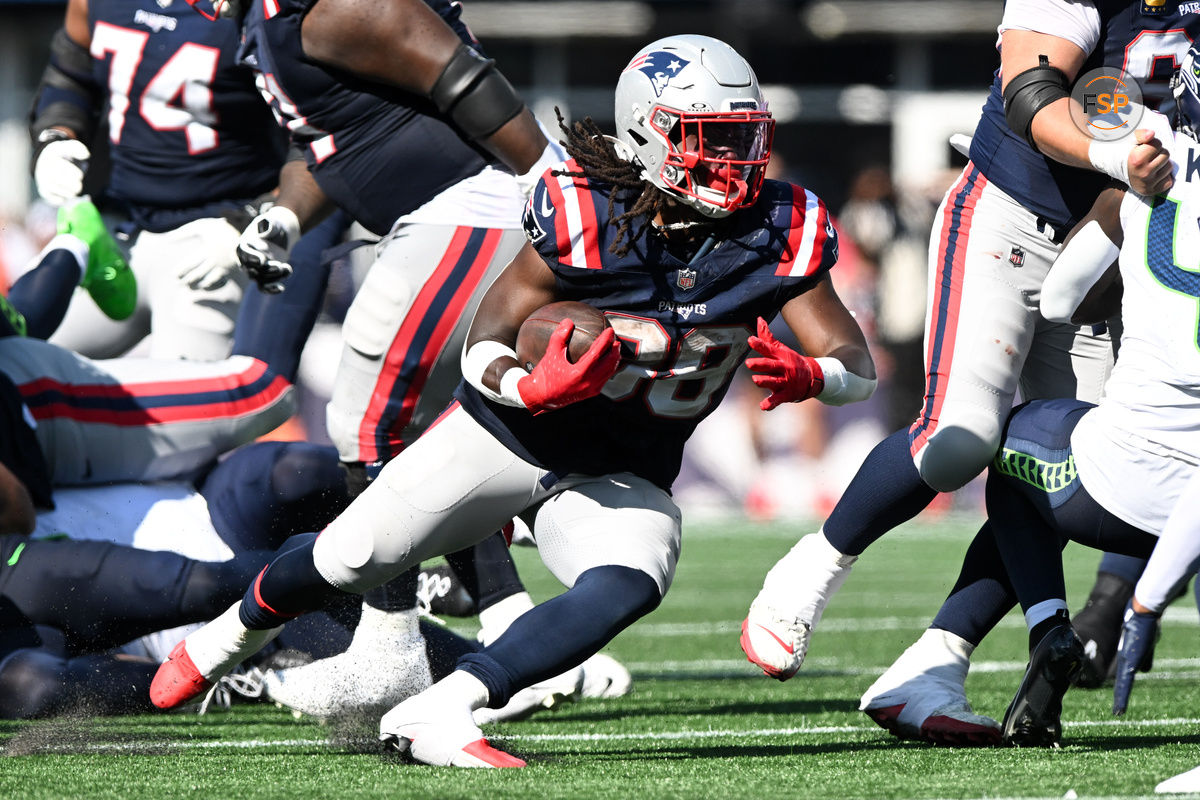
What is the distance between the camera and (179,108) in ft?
17.0

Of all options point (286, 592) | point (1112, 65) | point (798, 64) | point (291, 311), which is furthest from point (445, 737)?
point (798, 64)

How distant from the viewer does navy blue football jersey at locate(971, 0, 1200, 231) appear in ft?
10.9

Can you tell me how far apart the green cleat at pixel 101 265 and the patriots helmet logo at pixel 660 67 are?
8.50ft

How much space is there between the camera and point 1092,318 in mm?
3189

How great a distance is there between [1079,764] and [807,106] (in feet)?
42.8

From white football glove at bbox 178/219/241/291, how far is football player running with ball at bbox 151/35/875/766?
1.82 metres

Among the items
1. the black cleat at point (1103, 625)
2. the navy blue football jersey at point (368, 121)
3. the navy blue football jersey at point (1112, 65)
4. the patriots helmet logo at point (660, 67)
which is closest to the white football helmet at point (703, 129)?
the patriots helmet logo at point (660, 67)

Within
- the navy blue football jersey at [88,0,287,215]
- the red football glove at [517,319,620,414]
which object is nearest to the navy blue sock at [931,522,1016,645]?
the red football glove at [517,319,620,414]

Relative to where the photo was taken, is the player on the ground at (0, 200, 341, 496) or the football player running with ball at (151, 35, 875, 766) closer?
the football player running with ball at (151, 35, 875, 766)

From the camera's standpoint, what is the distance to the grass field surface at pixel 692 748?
2.62 metres

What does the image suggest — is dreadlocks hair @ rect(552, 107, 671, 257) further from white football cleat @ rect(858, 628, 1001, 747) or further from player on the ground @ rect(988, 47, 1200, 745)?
white football cleat @ rect(858, 628, 1001, 747)

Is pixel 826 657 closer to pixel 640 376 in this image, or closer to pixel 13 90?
pixel 640 376

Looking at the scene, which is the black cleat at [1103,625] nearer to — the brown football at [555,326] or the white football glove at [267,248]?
the brown football at [555,326]

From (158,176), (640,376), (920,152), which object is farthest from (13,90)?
(640,376)
